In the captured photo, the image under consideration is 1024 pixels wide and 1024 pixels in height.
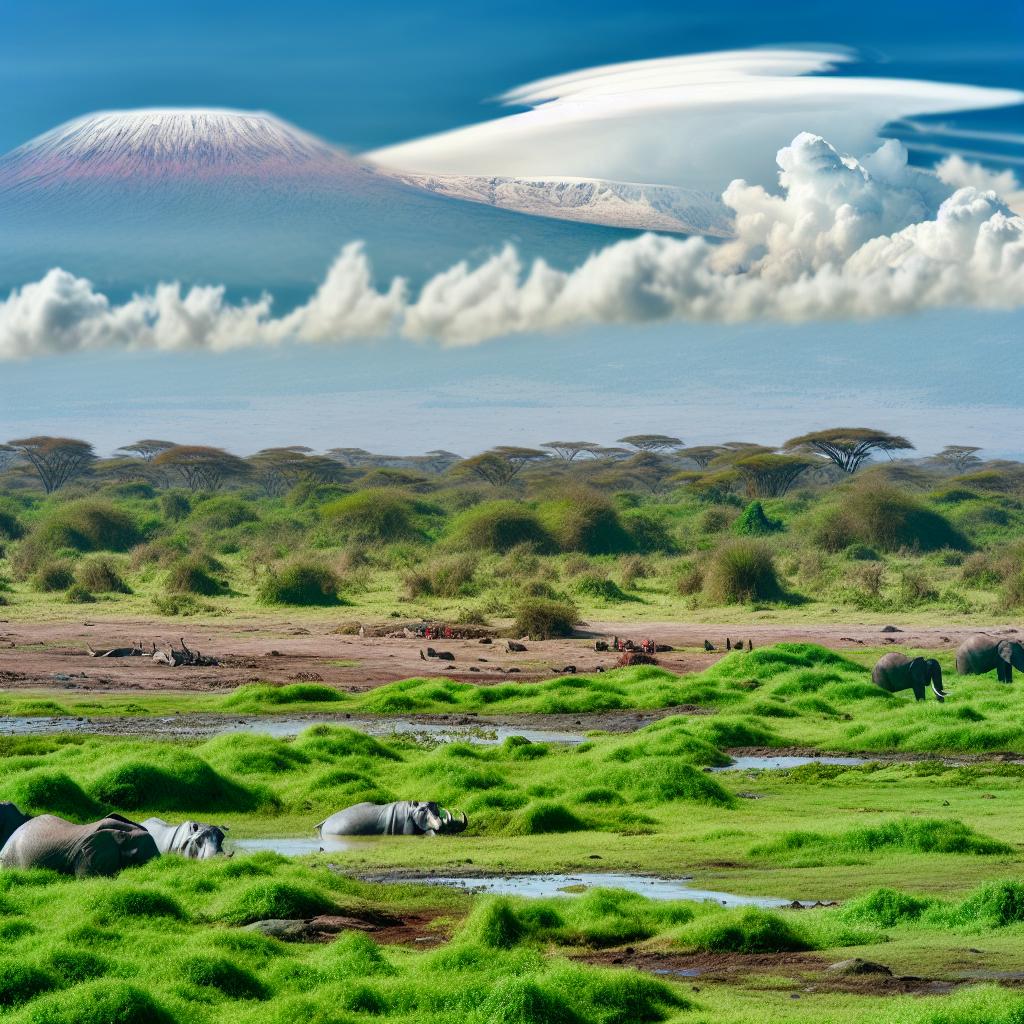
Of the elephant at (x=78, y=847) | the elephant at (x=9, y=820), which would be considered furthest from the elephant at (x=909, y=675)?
the elephant at (x=9, y=820)

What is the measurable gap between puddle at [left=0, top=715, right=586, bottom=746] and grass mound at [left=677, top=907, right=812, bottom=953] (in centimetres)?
1105

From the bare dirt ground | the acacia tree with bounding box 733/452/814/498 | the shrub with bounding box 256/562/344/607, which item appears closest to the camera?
the bare dirt ground

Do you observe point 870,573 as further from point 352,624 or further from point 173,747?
point 173,747

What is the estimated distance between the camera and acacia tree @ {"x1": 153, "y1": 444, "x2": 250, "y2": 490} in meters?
99.0

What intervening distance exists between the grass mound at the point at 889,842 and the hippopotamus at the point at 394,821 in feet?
10.6

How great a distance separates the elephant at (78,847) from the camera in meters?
12.7

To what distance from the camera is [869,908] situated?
11.3 m

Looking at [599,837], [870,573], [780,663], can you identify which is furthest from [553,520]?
[599,837]

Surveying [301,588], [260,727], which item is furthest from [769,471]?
[260,727]

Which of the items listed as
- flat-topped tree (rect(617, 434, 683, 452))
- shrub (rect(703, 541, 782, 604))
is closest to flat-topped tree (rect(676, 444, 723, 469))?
flat-topped tree (rect(617, 434, 683, 452))

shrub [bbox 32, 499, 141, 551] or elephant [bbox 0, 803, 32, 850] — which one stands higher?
elephant [bbox 0, 803, 32, 850]

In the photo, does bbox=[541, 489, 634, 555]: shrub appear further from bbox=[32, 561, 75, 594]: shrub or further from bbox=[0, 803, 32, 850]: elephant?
bbox=[0, 803, 32, 850]: elephant

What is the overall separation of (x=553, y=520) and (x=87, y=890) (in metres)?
48.0

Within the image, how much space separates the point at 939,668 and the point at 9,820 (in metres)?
15.1
